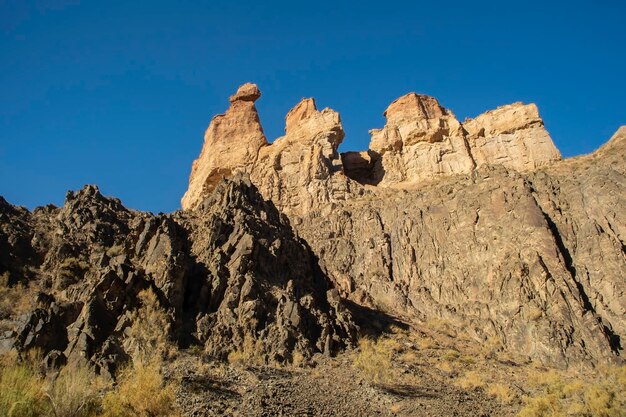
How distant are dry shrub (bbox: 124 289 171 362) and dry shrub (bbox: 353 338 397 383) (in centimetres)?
1072

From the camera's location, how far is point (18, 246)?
4222 cm

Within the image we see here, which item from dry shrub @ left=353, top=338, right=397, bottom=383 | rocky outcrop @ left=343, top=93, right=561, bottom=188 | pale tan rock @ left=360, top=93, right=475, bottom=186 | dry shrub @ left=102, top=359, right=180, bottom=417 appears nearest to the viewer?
dry shrub @ left=102, top=359, right=180, bottom=417

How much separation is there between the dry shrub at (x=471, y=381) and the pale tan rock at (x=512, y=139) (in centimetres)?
3712

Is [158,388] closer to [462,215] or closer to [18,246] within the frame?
[18,246]

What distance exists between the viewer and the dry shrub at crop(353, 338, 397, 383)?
30.5 metres

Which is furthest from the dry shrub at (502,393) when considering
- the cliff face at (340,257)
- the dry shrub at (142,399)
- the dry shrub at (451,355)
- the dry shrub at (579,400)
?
the dry shrub at (142,399)

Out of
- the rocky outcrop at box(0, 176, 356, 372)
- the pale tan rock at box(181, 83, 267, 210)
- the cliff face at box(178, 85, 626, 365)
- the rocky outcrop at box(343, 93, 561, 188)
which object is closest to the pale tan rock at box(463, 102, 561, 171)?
the rocky outcrop at box(343, 93, 561, 188)

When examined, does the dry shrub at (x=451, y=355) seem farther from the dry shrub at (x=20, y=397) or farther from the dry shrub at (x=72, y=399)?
the dry shrub at (x=20, y=397)

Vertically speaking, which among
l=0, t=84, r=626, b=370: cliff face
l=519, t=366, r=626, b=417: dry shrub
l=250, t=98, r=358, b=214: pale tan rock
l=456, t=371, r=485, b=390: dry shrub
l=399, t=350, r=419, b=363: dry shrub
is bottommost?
l=519, t=366, r=626, b=417: dry shrub

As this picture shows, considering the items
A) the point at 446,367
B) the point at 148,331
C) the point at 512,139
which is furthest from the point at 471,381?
the point at 512,139

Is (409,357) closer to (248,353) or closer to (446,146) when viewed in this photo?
(248,353)

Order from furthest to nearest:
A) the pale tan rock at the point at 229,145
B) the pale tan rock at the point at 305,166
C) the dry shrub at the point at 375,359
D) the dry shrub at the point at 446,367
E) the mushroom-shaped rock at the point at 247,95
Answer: the mushroom-shaped rock at the point at 247,95
the pale tan rock at the point at 229,145
the pale tan rock at the point at 305,166
the dry shrub at the point at 446,367
the dry shrub at the point at 375,359

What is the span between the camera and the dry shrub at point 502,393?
29.0m

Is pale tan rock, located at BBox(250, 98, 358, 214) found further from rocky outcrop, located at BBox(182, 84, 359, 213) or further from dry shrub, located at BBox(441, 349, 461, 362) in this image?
dry shrub, located at BBox(441, 349, 461, 362)
